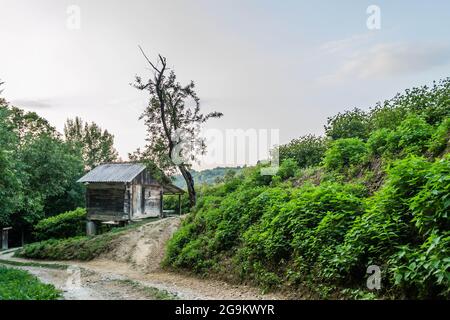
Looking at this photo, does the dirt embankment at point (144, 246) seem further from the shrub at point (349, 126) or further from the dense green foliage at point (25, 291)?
the shrub at point (349, 126)

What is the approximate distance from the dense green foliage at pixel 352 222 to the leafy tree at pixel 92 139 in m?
45.0

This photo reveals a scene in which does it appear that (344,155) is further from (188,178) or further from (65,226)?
(65,226)

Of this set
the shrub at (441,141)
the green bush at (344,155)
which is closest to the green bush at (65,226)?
the green bush at (344,155)

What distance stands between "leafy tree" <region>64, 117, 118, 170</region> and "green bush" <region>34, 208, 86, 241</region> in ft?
93.3

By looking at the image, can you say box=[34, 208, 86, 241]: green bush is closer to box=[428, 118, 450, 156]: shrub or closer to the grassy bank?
the grassy bank

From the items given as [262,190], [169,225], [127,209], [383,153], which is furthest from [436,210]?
[127,209]

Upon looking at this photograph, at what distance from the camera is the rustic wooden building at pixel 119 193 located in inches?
1069

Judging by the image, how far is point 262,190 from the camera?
14.6 metres

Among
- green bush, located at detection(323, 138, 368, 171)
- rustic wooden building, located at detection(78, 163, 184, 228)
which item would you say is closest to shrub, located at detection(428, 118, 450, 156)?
green bush, located at detection(323, 138, 368, 171)

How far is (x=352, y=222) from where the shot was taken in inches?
338

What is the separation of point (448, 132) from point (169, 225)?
16.5 metres

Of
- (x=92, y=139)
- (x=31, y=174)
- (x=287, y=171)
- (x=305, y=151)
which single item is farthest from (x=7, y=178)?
(x=92, y=139)

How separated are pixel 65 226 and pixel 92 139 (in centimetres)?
3222

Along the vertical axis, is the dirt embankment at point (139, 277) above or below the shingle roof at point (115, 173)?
below
